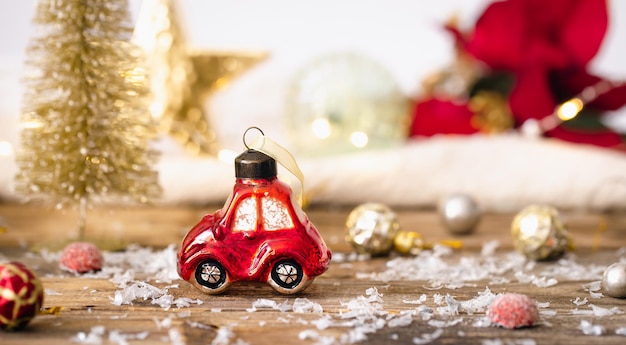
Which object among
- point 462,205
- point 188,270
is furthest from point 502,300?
point 462,205

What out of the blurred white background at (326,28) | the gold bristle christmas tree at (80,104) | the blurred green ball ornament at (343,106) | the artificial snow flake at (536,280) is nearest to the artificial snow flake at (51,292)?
the gold bristle christmas tree at (80,104)

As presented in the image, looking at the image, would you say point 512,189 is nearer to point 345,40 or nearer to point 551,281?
point 551,281

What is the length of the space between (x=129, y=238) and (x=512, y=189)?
0.75m

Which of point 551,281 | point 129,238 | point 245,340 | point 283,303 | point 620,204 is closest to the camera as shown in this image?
point 245,340

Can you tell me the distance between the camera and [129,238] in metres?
A: 1.15

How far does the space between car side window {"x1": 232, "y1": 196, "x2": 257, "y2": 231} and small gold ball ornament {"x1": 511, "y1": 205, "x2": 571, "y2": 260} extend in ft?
1.37

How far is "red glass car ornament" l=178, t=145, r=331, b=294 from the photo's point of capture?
0.77m

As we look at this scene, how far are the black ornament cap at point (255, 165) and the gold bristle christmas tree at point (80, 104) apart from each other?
0.30 meters

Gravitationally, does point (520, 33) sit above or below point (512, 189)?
above

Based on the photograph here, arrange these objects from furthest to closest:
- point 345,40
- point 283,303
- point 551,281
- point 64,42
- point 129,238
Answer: point 345,40 < point 129,238 < point 64,42 < point 551,281 < point 283,303

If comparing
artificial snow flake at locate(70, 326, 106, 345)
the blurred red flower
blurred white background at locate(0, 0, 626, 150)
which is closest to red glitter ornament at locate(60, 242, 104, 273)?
artificial snow flake at locate(70, 326, 106, 345)

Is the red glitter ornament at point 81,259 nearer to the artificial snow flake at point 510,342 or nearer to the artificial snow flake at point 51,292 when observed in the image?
the artificial snow flake at point 51,292

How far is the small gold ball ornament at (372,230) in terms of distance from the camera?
3.31 feet

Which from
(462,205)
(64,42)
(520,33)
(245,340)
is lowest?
(245,340)
